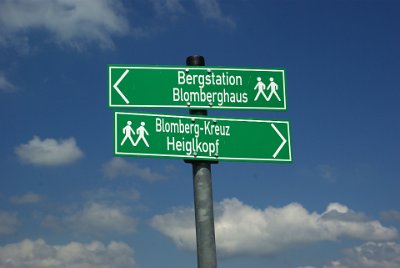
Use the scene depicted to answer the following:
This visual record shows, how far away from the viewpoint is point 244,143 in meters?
6.89

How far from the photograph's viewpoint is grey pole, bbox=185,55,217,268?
633 centimetres

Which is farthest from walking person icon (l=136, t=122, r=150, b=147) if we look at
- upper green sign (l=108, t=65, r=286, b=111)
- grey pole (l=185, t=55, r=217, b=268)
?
grey pole (l=185, t=55, r=217, b=268)

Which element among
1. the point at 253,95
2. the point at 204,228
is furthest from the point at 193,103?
the point at 204,228

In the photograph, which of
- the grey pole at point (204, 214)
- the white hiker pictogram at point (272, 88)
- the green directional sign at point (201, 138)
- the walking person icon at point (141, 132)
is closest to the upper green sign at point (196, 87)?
the white hiker pictogram at point (272, 88)

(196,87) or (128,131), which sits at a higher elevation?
(196,87)

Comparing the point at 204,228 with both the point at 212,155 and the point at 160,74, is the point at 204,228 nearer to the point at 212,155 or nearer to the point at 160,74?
the point at 212,155

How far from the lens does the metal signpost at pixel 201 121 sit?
6.54m

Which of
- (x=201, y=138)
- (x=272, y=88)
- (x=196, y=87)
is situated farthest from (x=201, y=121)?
(x=272, y=88)

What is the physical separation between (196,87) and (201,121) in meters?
0.47

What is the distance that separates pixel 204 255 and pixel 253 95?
2.19 meters

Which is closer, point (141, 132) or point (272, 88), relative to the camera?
point (141, 132)

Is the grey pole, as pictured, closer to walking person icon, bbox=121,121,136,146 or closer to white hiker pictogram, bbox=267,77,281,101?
walking person icon, bbox=121,121,136,146

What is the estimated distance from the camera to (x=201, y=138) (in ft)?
22.2

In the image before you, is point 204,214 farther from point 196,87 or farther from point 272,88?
point 272,88
